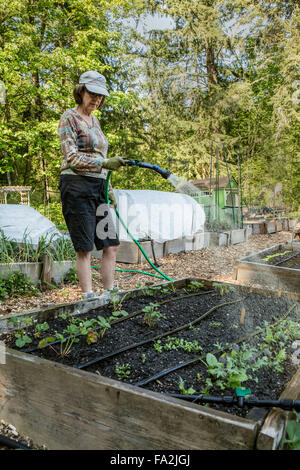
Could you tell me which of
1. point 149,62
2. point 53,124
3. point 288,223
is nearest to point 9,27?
point 53,124

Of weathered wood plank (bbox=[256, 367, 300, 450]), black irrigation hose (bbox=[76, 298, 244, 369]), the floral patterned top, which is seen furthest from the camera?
the floral patterned top

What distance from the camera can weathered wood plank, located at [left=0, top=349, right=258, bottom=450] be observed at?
788mm

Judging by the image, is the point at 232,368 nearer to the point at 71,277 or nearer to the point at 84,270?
the point at 84,270

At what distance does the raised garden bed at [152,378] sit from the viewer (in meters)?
0.82

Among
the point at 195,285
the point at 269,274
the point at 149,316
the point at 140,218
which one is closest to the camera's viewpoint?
the point at 149,316

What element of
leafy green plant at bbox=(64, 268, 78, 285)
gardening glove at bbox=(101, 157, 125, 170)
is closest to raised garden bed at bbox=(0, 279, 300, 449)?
gardening glove at bbox=(101, 157, 125, 170)

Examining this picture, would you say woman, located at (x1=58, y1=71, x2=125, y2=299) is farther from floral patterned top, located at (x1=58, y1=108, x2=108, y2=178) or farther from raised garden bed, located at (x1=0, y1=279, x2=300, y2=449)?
raised garden bed, located at (x1=0, y1=279, x2=300, y2=449)

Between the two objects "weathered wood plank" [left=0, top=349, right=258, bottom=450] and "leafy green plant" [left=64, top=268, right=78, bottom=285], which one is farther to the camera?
"leafy green plant" [left=64, top=268, right=78, bottom=285]

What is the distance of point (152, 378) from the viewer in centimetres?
117

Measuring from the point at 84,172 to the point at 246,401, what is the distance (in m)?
1.58

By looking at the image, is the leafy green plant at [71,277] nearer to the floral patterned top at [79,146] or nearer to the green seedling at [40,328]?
the floral patterned top at [79,146]

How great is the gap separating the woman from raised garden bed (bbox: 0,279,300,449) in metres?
0.37

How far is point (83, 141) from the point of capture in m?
2.12

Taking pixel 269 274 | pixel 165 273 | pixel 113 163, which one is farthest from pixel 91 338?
pixel 165 273
